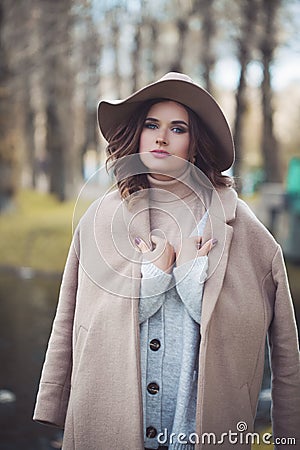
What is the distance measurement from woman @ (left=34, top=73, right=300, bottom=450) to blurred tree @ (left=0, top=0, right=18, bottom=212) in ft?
42.7

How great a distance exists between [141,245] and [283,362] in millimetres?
663

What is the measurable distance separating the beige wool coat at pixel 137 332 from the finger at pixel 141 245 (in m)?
0.02

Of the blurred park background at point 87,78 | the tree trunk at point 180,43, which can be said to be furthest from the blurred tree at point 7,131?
the tree trunk at point 180,43

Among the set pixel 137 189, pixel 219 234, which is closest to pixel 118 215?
pixel 137 189

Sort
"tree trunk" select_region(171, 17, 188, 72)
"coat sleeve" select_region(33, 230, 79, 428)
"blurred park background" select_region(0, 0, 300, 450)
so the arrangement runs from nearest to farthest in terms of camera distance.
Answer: "coat sleeve" select_region(33, 230, 79, 428)
"blurred park background" select_region(0, 0, 300, 450)
"tree trunk" select_region(171, 17, 188, 72)

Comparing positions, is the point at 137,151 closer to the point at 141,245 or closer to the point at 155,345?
the point at 141,245

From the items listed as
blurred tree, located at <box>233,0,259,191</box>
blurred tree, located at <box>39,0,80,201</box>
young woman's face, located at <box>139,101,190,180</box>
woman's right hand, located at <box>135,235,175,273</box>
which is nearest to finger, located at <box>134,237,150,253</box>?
woman's right hand, located at <box>135,235,175,273</box>

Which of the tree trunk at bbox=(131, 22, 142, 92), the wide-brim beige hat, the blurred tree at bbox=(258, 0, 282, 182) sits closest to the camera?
the wide-brim beige hat

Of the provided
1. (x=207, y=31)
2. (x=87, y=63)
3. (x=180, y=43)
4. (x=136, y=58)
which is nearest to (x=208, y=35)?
(x=207, y=31)

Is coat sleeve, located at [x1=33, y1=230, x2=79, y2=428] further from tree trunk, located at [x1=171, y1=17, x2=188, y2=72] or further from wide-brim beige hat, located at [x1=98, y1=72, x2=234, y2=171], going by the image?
tree trunk, located at [x1=171, y1=17, x2=188, y2=72]

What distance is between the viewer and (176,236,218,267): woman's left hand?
7.90 ft

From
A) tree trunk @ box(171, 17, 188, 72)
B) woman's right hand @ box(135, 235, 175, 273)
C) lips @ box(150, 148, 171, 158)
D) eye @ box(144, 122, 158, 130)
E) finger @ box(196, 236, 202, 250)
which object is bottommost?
woman's right hand @ box(135, 235, 175, 273)

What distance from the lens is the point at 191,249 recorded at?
A: 7.92 feet

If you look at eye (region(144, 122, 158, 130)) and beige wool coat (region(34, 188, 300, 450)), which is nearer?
beige wool coat (region(34, 188, 300, 450))
